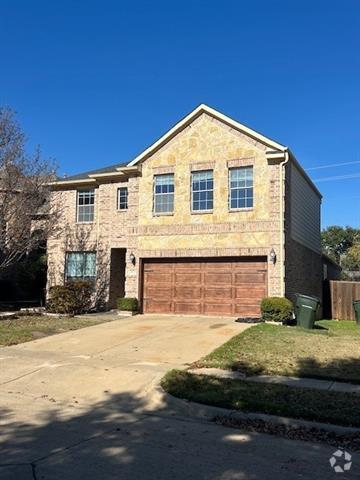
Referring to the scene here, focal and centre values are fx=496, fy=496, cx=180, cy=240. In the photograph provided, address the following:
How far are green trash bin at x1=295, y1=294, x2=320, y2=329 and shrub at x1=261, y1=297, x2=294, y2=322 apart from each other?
1.30 ft

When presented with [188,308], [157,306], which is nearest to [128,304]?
[157,306]

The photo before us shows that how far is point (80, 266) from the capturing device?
22.8 m

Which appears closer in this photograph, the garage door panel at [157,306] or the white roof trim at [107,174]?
the garage door panel at [157,306]

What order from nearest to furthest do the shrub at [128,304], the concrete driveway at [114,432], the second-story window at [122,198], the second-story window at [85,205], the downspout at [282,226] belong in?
1. the concrete driveway at [114,432]
2. the downspout at [282,226]
3. the shrub at [128,304]
4. the second-story window at [122,198]
5. the second-story window at [85,205]

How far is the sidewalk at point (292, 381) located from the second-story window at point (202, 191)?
10858 mm

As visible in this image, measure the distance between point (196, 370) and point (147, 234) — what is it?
37.5 ft

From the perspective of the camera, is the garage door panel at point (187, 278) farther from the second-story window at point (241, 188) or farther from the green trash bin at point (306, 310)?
the green trash bin at point (306, 310)

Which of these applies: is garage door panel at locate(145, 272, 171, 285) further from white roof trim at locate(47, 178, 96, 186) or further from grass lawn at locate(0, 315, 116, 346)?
white roof trim at locate(47, 178, 96, 186)

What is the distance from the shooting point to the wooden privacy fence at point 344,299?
23.4 meters

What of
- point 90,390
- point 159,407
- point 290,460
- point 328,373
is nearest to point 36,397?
point 90,390

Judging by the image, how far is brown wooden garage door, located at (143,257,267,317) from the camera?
18609mm

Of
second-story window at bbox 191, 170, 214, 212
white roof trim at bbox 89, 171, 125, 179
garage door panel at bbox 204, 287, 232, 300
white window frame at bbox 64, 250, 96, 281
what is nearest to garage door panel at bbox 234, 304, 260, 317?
garage door panel at bbox 204, 287, 232, 300

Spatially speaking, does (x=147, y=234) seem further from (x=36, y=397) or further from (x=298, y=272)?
(x=36, y=397)

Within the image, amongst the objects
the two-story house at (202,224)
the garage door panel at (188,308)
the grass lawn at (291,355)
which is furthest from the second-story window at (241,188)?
the grass lawn at (291,355)
